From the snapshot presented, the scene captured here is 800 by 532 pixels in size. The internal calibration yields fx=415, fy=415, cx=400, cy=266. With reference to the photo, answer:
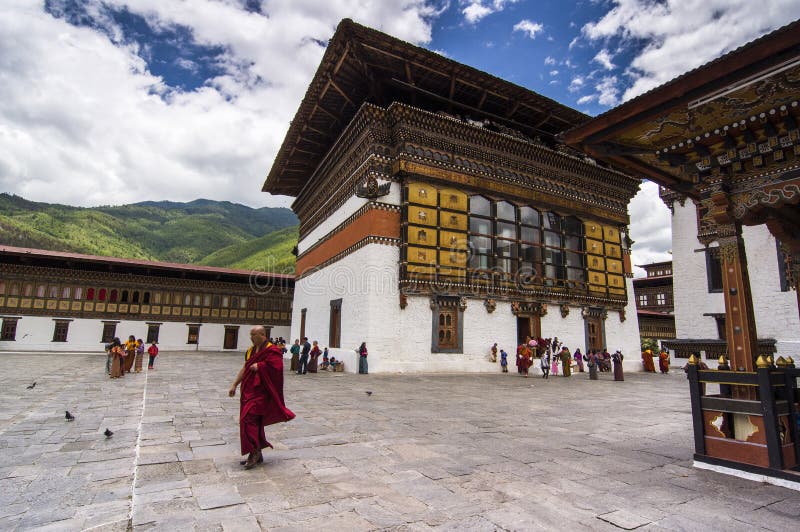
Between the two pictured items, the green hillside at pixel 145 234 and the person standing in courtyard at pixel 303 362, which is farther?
the green hillside at pixel 145 234

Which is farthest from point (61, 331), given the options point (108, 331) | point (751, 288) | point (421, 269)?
point (751, 288)

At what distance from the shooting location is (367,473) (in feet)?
12.7

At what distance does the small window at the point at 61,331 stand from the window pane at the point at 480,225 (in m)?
27.9

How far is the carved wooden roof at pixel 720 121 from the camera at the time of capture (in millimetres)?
4176

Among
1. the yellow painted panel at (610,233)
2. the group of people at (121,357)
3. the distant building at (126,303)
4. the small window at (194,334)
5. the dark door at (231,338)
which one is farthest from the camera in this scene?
the dark door at (231,338)

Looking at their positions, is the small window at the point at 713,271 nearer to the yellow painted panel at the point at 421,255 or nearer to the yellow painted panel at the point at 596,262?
the yellow painted panel at the point at 596,262

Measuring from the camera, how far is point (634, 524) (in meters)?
2.84

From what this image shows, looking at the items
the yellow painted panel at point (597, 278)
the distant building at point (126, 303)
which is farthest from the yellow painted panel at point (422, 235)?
the distant building at point (126, 303)

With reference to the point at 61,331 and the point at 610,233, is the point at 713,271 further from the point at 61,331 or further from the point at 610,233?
the point at 61,331

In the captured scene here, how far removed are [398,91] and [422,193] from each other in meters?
4.33

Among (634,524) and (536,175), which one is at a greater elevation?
(536,175)

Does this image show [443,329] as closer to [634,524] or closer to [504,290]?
[504,290]

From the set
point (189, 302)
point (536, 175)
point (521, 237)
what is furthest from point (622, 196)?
point (189, 302)

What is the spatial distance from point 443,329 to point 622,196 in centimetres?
1349
